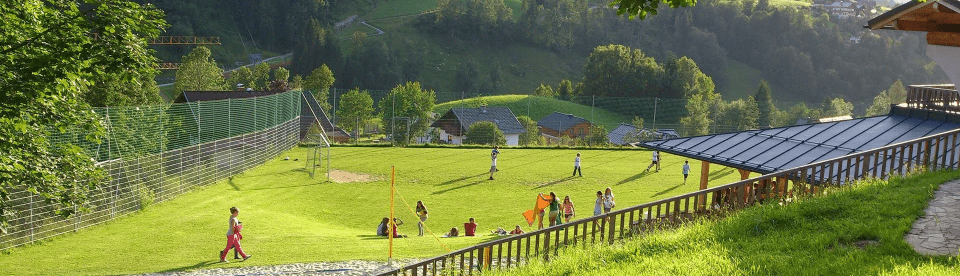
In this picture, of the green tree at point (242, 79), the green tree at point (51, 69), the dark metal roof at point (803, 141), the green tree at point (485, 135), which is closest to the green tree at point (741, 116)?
the green tree at point (485, 135)

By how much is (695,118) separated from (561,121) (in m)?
8.38

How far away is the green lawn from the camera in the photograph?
15.8 meters

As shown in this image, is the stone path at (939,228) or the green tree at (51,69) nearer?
the stone path at (939,228)

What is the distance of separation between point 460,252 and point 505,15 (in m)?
115

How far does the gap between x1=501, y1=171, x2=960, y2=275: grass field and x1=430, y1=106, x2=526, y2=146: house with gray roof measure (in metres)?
32.8

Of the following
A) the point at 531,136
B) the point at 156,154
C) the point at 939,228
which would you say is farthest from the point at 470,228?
the point at 531,136

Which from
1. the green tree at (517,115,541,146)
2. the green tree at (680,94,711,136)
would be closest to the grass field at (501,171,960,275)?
the green tree at (517,115,541,146)

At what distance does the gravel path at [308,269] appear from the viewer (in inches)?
564

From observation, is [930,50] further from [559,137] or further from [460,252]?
[559,137]

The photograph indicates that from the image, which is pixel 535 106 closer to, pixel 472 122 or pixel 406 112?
pixel 406 112

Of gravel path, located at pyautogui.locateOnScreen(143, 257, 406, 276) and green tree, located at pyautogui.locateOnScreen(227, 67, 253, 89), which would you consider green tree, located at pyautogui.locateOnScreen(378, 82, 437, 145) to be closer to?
green tree, located at pyautogui.locateOnScreen(227, 67, 253, 89)

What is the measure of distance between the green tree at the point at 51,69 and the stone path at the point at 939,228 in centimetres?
1029

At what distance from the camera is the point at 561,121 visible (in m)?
51.6

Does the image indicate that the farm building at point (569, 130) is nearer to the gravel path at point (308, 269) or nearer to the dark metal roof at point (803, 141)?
the dark metal roof at point (803, 141)
